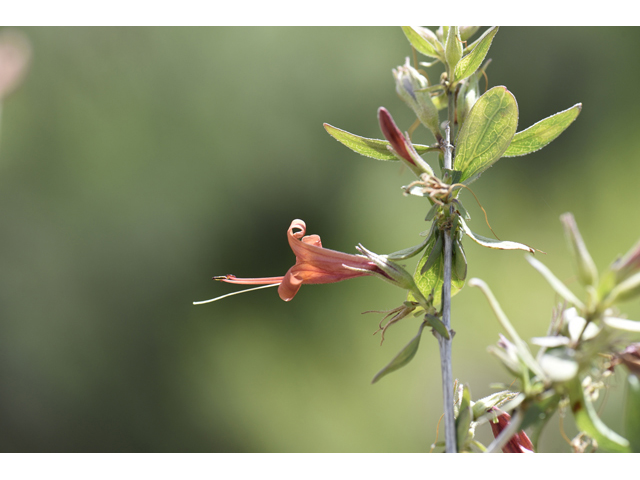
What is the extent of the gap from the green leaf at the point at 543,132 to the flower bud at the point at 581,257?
146mm

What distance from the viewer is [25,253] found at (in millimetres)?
2117

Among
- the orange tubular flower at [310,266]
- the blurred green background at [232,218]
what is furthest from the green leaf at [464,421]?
the blurred green background at [232,218]

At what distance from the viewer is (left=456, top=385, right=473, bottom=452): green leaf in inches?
10.7

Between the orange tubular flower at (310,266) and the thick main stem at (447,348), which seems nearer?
the thick main stem at (447,348)

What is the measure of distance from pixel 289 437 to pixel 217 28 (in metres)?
1.74

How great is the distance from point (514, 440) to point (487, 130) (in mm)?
183

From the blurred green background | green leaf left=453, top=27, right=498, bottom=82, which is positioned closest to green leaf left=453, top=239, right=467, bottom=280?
green leaf left=453, top=27, right=498, bottom=82

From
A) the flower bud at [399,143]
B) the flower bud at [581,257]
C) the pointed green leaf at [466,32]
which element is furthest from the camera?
the pointed green leaf at [466,32]

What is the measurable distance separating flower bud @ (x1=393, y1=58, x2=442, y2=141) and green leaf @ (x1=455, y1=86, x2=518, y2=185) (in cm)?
4

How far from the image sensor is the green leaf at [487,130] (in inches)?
11.6

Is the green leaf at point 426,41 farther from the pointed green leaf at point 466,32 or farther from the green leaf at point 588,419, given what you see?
the green leaf at point 588,419

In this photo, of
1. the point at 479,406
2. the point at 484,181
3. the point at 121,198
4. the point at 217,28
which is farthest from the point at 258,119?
the point at 479,406

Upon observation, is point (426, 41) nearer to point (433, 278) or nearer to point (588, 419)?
point (433, 278)

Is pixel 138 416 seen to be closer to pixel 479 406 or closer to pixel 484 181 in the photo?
pixel 484 181
